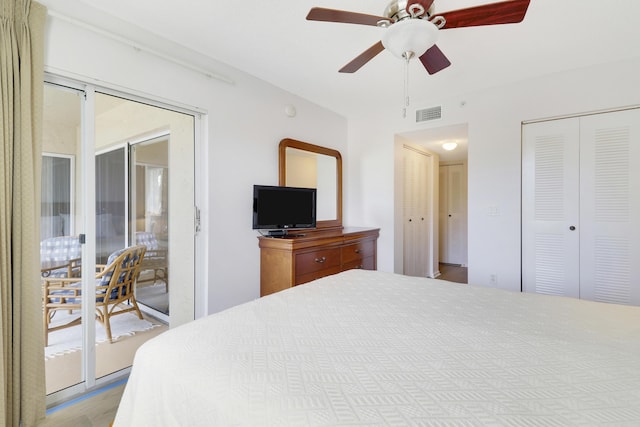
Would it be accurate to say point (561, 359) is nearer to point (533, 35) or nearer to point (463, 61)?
point (533, 35)

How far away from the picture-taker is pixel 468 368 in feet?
A: 2.91

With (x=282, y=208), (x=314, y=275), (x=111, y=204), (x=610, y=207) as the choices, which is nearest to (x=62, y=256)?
(x=111, y=204)

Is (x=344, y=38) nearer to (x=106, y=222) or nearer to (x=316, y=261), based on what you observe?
(x=316, y=261)

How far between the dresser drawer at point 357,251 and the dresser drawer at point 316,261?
0.15 metres

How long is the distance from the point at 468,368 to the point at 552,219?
8.92ft

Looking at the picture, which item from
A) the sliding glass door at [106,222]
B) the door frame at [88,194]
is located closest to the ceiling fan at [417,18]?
the door frame at [88,194]

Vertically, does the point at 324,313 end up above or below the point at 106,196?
below

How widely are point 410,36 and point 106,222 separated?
9.33ft

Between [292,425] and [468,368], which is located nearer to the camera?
[292,425]

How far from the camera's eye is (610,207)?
2688 millimetres

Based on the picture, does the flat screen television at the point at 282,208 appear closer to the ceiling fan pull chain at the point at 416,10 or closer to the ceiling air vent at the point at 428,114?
the ceiling air vent at the point at 428,114

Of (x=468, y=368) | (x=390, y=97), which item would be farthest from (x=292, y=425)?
(x=390, y=97)

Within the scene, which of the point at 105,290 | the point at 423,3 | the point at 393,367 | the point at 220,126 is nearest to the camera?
the point at 393,367

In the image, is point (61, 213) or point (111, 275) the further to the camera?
point (111, 275)
